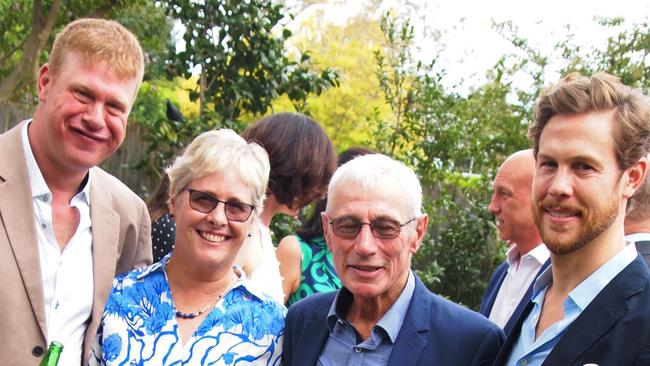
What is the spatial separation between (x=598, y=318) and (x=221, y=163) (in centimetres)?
156

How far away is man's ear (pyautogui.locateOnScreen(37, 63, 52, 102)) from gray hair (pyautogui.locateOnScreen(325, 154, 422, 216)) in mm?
1351

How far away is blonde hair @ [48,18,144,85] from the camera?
3.09m

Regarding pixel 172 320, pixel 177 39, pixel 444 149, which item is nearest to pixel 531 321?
pixel 172 320

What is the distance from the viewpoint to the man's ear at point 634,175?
243 cm

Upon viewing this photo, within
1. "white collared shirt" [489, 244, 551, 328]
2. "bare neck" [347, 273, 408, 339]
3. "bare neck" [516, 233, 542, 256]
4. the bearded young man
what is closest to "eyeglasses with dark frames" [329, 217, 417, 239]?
"bare neck" [347, 273, 408, 339]

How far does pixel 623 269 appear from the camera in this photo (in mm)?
2342

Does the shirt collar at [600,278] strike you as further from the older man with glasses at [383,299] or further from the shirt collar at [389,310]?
the shirt collar at [389,310]

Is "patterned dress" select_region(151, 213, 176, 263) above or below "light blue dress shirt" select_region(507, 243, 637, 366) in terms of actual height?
below

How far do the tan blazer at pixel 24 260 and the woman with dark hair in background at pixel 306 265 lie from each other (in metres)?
0.87

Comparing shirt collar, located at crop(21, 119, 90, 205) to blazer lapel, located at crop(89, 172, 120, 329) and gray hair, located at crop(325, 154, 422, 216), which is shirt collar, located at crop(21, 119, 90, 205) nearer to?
blazer lapel, located at crop(89, 172, 120, 329)

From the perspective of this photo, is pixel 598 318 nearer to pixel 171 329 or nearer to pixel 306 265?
pixel 171 329

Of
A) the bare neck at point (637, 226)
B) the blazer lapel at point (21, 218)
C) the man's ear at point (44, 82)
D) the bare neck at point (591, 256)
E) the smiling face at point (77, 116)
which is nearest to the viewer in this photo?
the bare neck at point (591, 256)

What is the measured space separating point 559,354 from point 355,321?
0.85m

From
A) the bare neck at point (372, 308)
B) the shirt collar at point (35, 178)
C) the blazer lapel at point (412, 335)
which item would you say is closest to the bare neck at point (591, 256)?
the blazer lapel at point (412, 335)
